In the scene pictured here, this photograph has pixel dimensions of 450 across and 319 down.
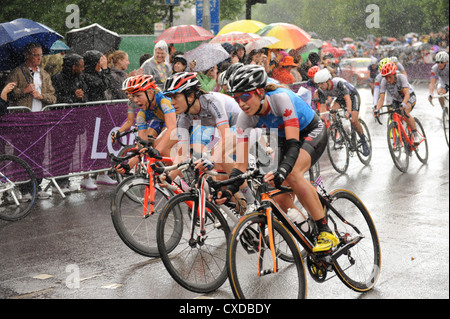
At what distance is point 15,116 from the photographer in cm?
992

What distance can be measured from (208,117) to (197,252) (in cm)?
166

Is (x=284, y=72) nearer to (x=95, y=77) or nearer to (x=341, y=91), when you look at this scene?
(x=341, y=91)

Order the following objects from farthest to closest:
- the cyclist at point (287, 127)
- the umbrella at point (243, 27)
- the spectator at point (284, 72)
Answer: the umbrella at point (243, 27)
the spectator at point (284, 72)
the cyclist at point (287, 127)

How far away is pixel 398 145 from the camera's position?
11961 mm

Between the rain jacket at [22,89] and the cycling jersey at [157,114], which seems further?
the rain jacket at [22,89]

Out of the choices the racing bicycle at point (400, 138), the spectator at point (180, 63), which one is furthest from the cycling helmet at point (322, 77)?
the spectator at point (180, 63)

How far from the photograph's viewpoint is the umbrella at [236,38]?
49.8 feet

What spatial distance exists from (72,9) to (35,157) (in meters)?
13.6

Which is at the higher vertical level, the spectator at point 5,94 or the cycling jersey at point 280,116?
the cycling jersey at point 280,116

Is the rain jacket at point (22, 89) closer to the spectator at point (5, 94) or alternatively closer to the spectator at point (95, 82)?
the spectator at point (5, 94)

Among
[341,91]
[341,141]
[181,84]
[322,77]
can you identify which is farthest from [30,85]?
[341,141]

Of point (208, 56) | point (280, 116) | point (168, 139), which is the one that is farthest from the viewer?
point (208, 56)

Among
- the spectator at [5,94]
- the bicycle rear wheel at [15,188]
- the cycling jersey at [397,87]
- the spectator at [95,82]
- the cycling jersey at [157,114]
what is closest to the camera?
the cycling jersey at [157,114]

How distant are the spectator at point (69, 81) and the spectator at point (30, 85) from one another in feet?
0.70
